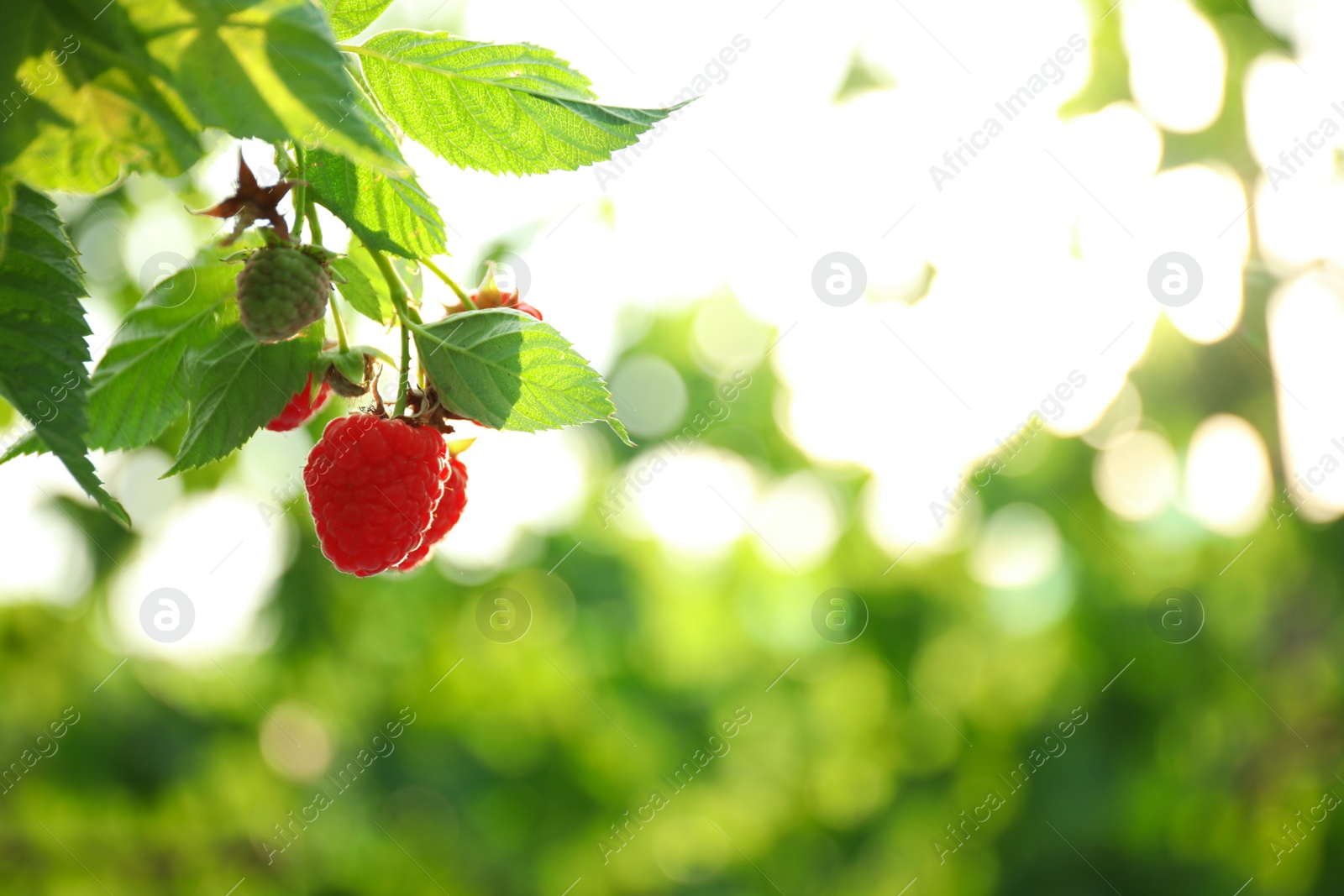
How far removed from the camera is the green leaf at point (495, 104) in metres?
0.63

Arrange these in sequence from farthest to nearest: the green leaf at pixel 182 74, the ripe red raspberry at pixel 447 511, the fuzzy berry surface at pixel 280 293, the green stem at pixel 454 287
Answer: the ripe red raspberry at pixel 447 511 → the green stem at pixel 454 287 → the fuzzy berry surface at pixel 280 293 → the green leaf at pixel 182 74

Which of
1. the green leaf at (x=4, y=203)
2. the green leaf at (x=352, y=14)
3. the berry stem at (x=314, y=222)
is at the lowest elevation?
the green leaf at (x=4, y=203)

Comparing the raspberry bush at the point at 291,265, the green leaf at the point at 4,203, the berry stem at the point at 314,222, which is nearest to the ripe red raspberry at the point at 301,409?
the raspberry bush at the point at 291,265

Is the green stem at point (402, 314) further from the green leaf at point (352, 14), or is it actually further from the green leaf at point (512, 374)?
the green leaf at point (352, 14)

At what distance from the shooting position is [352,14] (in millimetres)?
642

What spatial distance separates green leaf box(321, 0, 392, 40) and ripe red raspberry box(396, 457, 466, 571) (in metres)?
0.35

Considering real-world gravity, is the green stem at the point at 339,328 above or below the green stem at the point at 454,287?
below

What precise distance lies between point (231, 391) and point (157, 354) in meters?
0.08

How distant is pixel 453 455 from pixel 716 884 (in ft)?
20.8

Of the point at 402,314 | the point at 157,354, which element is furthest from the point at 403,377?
the point at 157,354

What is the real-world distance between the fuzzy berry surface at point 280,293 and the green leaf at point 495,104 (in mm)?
129

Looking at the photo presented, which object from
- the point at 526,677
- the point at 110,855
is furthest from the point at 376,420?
the point at 526,677

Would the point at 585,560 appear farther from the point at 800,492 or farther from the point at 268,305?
the point at 268,305

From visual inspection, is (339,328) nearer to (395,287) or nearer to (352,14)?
(395,287)
